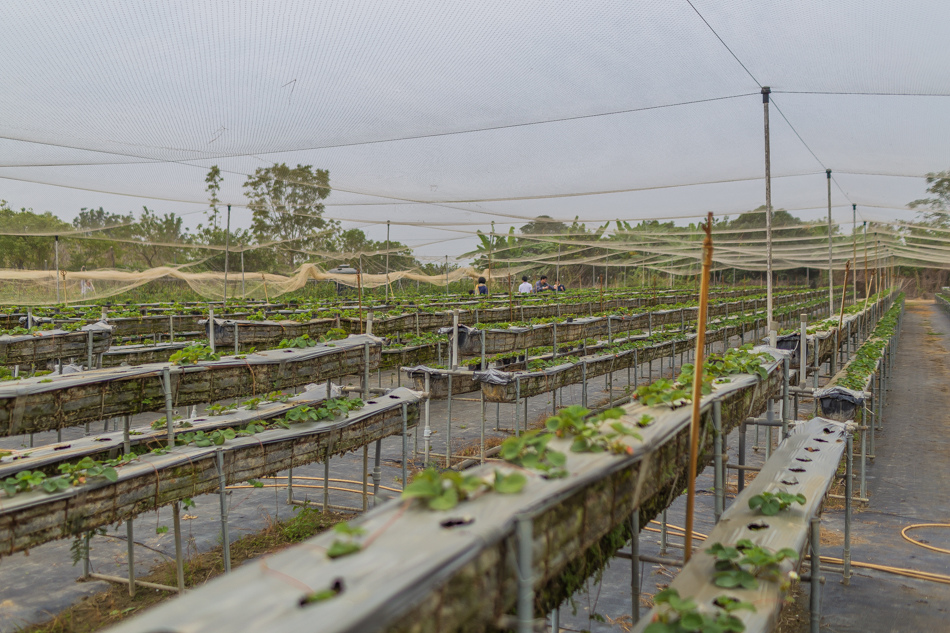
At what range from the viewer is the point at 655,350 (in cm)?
1315

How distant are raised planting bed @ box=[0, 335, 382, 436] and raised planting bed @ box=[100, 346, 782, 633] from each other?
11.8 feet

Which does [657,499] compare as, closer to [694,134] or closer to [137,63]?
[137,63]

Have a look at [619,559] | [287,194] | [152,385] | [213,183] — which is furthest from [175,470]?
[287,194]

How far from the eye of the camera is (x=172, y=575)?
566 cm

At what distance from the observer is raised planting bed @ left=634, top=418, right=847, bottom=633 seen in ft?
9.71

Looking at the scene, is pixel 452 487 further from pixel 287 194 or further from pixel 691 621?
pixel 287 194

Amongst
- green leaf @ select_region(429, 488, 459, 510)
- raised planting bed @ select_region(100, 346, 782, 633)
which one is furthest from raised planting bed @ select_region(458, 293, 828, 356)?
green leaf @ select_region(429, 488, 459, 510)

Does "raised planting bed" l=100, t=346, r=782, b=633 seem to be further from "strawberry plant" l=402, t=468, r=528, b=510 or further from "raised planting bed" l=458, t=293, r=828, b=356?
"raised planting bed" l=458, t=293, r=828, b=356

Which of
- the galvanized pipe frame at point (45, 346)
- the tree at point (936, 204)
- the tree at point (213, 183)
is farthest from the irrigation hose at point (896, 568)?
the tree at point (936, 204)

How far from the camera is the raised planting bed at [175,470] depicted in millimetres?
3816

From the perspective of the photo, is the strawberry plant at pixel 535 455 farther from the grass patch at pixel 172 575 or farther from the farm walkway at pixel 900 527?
the grass patch at pixel 172 575

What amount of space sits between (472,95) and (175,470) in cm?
625

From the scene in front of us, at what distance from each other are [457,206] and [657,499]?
12957 mm

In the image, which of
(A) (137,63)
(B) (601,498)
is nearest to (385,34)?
(A) (137,63)
